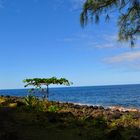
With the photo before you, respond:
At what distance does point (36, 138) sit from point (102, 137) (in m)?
1.86

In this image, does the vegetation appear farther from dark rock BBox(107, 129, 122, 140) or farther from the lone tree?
the lone tree

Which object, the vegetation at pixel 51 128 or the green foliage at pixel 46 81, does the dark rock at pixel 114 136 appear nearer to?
the vegetation at pixel 51 128

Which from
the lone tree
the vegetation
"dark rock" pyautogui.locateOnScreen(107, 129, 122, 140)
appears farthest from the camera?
the lone tree

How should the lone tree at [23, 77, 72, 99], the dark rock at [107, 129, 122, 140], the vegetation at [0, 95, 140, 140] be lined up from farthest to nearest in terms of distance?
the lone tree at [23, 77, 72, 99]
the dark rock at [107, 129, 122, 140]
the vegetation at [0, 95, 140, 140]

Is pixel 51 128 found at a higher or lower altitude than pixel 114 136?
higher

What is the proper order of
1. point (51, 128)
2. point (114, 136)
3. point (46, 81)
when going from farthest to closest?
point (46, 81), point (51, 128), point (114, 136)

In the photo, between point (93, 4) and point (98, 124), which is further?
point (93, 4)

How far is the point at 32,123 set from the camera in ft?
45.6

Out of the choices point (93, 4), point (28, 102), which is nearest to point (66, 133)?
point (28, 102)

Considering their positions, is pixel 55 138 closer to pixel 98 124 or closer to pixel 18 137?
pixel 18 137

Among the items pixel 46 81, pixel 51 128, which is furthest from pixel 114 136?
pixel 46 81

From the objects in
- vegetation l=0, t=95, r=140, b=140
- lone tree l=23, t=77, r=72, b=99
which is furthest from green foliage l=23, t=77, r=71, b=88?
vegetation l=0, t=95, r=140, b=140

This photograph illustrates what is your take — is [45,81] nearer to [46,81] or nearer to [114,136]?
[46,81]

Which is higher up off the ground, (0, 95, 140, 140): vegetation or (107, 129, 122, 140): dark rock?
(0, 95, 140, 140): vegetation
